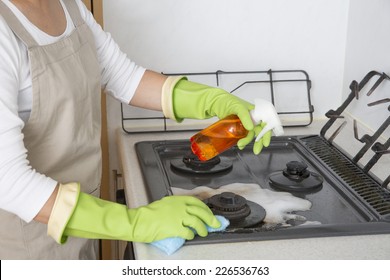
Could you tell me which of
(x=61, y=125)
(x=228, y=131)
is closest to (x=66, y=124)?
(x=61, y=125)

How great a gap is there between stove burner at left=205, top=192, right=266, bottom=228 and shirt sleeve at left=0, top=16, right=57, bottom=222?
320 millimetres

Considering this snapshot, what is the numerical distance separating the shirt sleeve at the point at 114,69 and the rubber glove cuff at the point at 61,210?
46 cm

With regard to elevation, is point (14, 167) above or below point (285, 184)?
above

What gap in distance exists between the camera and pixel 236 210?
1.12 meters

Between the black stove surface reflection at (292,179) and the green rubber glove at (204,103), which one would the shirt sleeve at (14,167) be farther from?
the green rubber glove at (204,103)

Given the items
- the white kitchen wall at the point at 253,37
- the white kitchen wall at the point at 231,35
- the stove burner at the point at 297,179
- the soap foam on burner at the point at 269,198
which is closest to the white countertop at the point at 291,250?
the soap foam on burner at the point at 269,198

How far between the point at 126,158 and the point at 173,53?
1.19 ft

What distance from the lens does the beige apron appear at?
1.09 m

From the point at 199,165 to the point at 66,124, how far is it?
356mm

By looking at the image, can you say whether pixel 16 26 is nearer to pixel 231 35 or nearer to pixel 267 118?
pixel 267 118

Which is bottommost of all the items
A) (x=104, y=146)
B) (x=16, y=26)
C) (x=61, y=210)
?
(x=104, y=146)

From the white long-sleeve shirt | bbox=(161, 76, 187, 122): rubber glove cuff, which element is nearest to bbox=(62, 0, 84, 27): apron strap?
the white long-sleeve shirt
